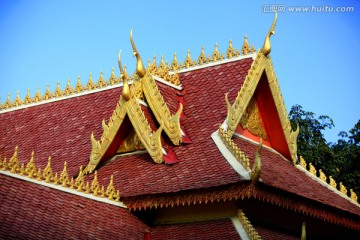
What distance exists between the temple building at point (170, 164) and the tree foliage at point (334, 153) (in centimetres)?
720

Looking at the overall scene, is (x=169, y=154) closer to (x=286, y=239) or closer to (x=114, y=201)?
(x=114, y=201)

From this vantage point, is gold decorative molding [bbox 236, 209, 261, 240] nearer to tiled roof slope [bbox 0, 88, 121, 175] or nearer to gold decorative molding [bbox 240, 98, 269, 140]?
gold decorative molding [bbox 240, 98, 269, 140]

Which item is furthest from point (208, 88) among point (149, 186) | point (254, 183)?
point (254, 183)

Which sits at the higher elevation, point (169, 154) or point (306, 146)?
point (306, 146)

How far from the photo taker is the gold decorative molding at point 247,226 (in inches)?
311

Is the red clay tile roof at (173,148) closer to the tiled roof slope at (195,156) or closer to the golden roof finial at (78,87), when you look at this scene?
the tiled roof slope at (195,156)

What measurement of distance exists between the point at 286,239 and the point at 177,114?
2.60 meters

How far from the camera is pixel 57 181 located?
335 inches

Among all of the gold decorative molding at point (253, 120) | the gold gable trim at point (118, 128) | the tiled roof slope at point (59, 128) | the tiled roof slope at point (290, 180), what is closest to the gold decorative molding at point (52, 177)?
the gold gable trim at point (118, 128)

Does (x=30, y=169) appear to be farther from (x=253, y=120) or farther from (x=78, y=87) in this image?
(x=78, y=87)

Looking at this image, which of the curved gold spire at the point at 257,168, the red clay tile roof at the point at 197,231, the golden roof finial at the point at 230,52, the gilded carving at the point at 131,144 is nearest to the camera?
the curved gold spire at the point at 257,168

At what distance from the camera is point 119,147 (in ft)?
34.5

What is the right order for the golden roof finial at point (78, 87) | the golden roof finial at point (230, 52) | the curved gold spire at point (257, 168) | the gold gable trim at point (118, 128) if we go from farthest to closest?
the golden roof finial at point (78, 87) → the golden roof finial at point (230, 52) → the gold gable trim at point (118, 128) → the curved gold spire at point (257, 168)

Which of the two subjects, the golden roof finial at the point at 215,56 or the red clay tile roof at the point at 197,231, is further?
the golden roof finial at the point at 215,56
